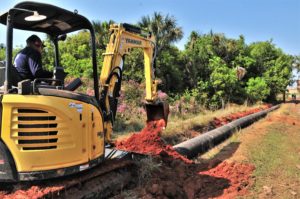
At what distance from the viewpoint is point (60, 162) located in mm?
5746

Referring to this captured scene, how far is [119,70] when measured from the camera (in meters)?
8.66

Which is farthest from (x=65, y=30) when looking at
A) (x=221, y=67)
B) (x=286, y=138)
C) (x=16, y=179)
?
(x=221, y=67)

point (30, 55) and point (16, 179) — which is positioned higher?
point (30, 55)

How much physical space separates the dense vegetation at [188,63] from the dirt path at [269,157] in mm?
11006

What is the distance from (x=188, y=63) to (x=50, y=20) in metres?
29.2

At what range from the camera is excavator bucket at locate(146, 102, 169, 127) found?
10188 mm

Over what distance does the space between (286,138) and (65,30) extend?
9.49m

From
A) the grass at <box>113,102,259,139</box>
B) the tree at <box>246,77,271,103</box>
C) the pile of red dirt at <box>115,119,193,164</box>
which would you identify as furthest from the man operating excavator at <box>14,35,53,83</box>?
the tree at <box>246,77,271,103</box>

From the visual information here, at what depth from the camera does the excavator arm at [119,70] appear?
808cm

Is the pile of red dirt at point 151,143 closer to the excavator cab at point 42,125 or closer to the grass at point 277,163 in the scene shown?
the grass at point 277,163

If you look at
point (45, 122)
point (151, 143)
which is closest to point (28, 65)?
point (45, 122)

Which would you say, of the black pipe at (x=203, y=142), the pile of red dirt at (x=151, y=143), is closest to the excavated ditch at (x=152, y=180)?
the pile of red dirt at (x=151, y=143)


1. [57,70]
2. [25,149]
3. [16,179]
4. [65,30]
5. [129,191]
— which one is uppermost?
[65,30]

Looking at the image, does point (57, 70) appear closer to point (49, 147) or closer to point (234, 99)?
point (49, 147)
